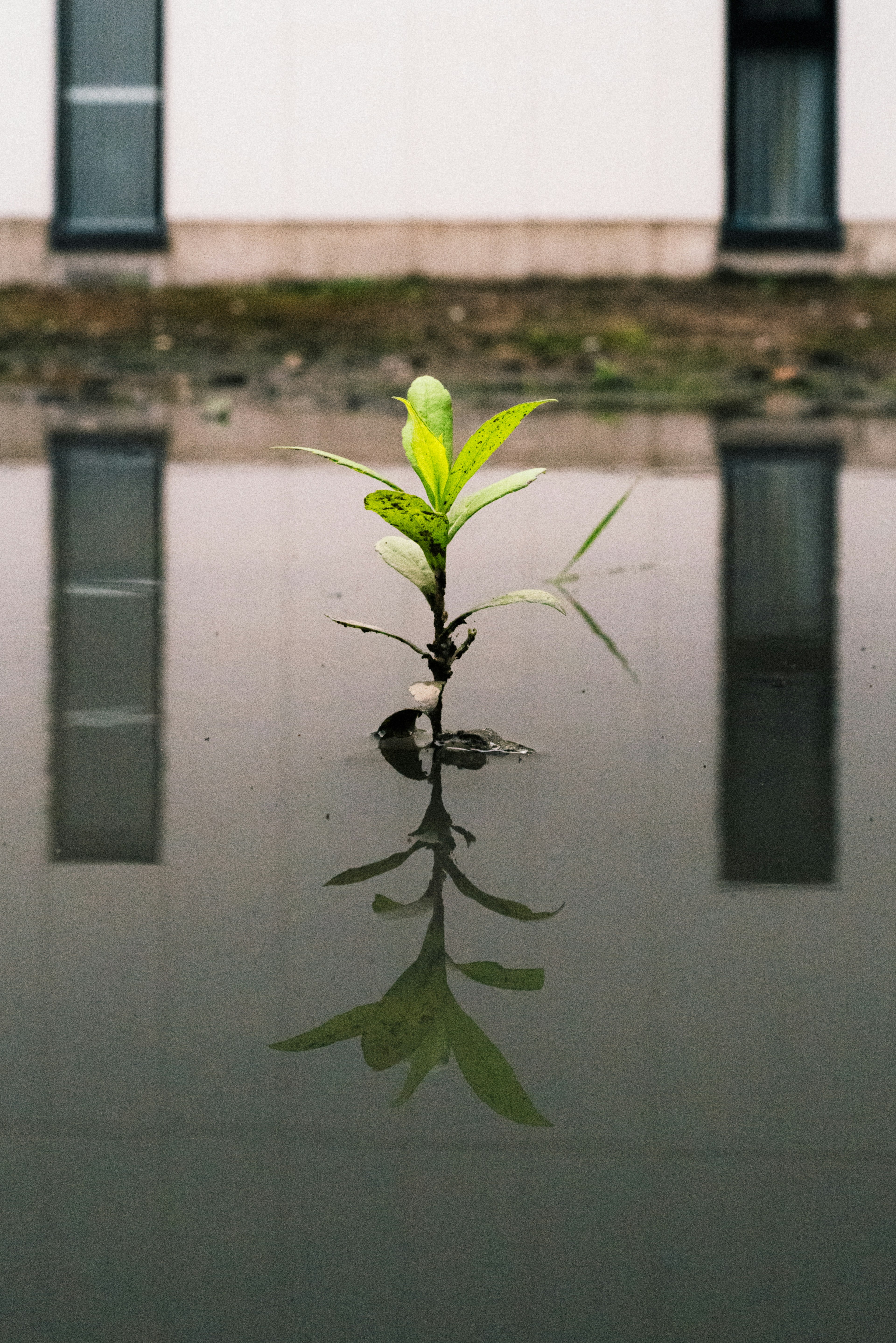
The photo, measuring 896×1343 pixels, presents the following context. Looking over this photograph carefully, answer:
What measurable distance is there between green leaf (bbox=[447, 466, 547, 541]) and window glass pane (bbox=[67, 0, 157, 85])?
43.7ft

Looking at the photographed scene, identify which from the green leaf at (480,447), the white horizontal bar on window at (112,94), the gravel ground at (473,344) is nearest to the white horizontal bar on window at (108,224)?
the gravel ground at (473,344)

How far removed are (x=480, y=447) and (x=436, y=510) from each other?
0.14 meters

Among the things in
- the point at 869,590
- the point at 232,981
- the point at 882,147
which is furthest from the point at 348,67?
the point at 232,981

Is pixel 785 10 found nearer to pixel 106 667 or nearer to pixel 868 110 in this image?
pixel 868 110

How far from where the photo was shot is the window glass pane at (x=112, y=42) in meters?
15.8

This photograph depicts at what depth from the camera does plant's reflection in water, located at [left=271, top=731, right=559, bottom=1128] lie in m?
1.77

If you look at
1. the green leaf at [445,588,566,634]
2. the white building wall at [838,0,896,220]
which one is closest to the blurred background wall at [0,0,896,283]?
→ the white building wall at [838,0,896,220]

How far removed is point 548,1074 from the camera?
1779mm

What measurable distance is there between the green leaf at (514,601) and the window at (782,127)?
1326cm

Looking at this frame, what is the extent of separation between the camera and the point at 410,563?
3.22 metres

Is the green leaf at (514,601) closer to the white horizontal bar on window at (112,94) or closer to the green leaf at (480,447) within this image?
the green leaf at (480,447)

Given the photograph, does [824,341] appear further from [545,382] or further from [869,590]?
[869,590]

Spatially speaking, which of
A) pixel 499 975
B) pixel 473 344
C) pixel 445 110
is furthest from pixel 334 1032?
pixel 445 110

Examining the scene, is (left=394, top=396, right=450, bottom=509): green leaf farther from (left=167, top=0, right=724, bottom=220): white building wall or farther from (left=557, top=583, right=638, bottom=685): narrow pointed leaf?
(left=167, top=0, right=724, bottom=220): white building wall
